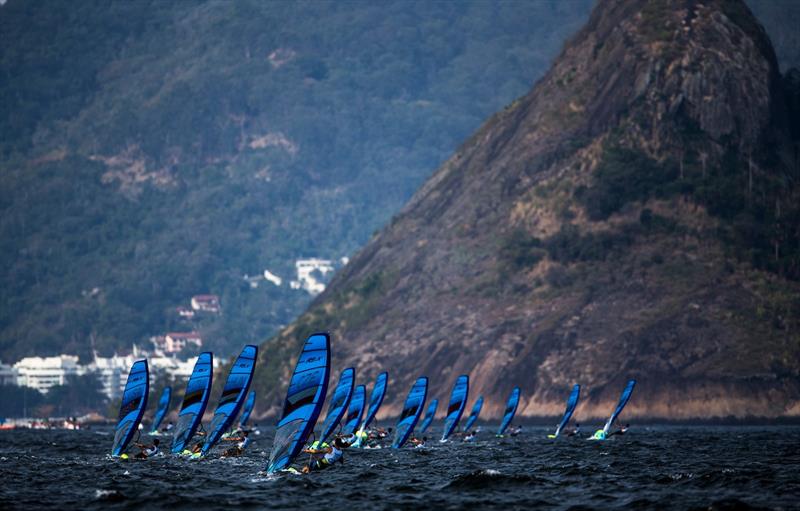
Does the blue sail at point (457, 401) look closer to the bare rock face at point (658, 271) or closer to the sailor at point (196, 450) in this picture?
the sailor at point (196, 450)

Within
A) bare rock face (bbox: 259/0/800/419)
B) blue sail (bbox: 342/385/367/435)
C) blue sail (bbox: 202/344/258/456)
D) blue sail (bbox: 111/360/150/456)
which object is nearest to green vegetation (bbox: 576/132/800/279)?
bare rock face (bbox: 259/0/800/419)

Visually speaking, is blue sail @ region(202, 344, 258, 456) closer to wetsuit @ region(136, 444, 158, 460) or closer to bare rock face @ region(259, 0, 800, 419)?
wetsuit @ region(136, 444, 158, 460)

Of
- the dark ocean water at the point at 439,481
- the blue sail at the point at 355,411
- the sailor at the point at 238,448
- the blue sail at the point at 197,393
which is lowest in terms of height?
the dark ocean water at the point at 439,481

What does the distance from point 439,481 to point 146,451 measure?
20579mm

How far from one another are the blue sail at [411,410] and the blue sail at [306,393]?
30976 mm

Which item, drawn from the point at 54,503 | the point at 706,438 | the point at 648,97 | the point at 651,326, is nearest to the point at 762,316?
the point at 651,326

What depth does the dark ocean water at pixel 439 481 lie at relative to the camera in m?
54.5

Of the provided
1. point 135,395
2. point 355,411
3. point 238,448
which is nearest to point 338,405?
point 238,448

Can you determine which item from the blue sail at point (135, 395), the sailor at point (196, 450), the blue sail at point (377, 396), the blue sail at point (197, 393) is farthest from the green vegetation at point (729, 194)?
the blue sail at point (135, 395)

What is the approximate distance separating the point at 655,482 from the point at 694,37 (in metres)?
138

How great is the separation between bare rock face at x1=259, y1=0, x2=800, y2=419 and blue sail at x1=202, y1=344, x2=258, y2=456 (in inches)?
3644

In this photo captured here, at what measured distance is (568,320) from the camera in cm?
17375

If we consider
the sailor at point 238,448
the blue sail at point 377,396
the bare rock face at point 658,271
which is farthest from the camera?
the bare rock face at point 658,271

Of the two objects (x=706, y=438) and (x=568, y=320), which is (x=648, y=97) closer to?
(x=568, y=320)
